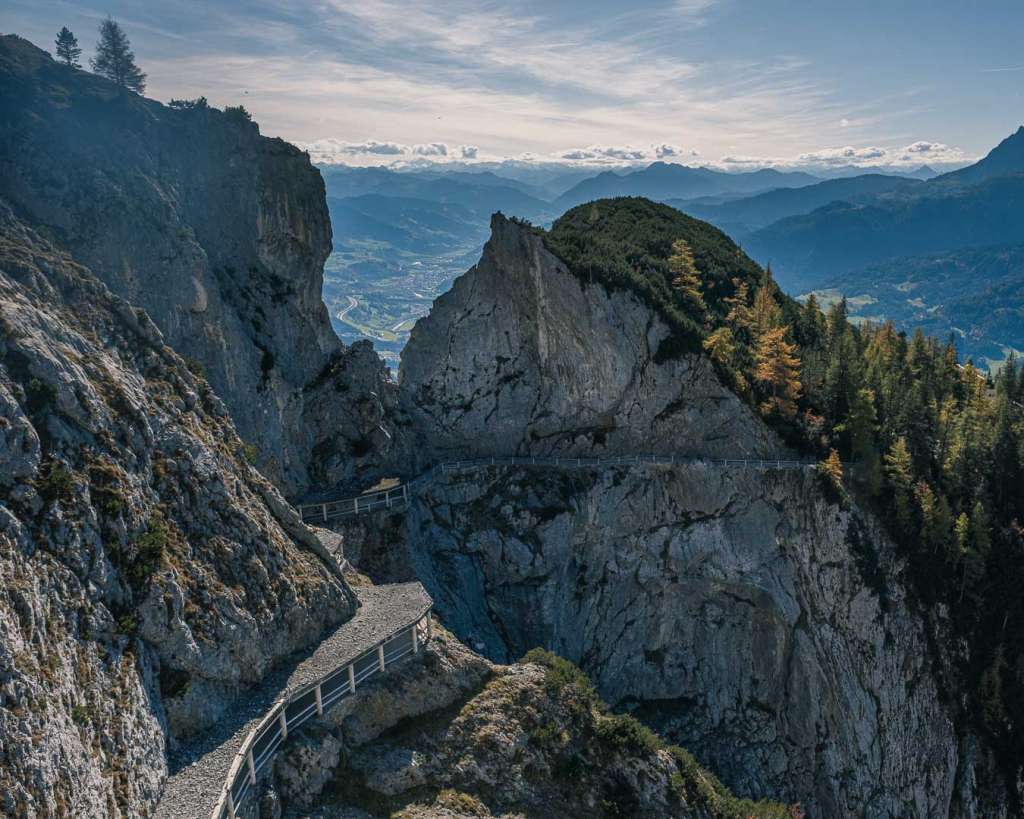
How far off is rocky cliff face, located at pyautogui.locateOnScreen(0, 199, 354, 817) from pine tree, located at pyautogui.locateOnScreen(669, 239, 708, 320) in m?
46.7

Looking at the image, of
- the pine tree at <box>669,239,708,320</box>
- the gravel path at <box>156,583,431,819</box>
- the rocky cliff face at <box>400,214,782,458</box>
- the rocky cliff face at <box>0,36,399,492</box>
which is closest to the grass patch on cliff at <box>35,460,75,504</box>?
the gravel path at <box>156,583,431,819</box>

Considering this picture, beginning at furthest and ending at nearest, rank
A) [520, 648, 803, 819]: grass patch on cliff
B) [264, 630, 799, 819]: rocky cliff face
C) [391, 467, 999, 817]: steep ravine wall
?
1. [391, 467, 999, 817]: steep ravine wall
2. [520, 648, 803, 819]: grass patch on cliff
3. [264, 630, 799, 819]: rocky cliff face

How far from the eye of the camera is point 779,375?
64.4m

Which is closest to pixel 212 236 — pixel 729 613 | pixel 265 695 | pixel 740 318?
pixel 265 695

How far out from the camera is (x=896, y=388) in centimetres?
7462

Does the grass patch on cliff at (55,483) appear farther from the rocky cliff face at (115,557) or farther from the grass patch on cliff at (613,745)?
the grass patch on cliff at (613,745)

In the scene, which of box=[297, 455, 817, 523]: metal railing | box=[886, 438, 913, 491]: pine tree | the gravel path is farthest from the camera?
box=[886, 438, 913, 491]: pine tree

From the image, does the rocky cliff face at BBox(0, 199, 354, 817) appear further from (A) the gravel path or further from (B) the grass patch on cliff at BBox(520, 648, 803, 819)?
(B) the grass patch on cliff at BBox(520, 648, 803, 819)

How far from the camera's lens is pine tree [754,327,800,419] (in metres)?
64.1

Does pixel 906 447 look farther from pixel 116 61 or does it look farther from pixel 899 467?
pixel 116 61

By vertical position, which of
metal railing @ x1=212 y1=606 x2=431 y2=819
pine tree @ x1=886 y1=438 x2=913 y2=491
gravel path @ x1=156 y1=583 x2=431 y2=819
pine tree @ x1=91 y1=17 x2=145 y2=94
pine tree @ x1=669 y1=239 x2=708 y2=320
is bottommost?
metal railing @ x1=212 y1=606 x2=431 y2=819

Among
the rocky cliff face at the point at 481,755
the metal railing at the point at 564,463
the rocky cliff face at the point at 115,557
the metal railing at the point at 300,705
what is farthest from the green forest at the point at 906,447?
the rocky cliff face at the point at 115,557

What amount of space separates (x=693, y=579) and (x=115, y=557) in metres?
45.5

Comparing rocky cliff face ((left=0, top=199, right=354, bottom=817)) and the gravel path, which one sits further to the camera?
the gravel path
